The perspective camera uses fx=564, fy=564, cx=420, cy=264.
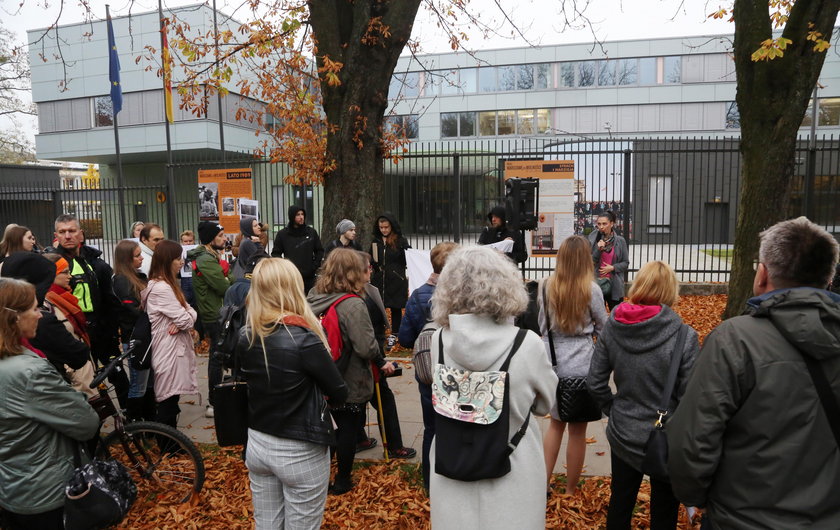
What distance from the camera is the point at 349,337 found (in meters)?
4.03

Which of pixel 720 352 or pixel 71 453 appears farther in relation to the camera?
pixel 71 453

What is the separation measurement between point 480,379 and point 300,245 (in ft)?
21.7

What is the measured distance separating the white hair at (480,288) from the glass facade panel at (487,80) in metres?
36.6

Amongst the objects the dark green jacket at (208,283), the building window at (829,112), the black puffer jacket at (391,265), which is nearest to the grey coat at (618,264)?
the black puffer jacket at (391,265)

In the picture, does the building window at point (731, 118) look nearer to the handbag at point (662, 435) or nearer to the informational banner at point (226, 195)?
the informational banner at point (226, 195)

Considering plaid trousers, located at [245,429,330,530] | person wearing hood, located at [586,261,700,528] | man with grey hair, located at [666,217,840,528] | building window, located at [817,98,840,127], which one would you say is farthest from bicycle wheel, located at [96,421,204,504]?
building window, located at [817,98,840,127]

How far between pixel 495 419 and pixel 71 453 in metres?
2.55

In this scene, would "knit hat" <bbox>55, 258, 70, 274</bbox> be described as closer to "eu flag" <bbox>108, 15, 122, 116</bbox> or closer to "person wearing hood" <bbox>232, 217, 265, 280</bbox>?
"person wearing hood" <bbox>232, 217, 265, 280</bbox>

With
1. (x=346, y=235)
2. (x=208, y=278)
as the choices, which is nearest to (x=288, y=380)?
(x=208, y=278)

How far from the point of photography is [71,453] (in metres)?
3.25

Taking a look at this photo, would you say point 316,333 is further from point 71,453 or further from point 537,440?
point 71,453

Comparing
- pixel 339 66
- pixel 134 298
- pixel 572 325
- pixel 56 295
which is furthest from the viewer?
pixel 339 66

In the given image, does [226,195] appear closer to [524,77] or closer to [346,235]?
[346,235]

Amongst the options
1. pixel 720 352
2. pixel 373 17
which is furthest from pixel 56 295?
pixel 373 17
